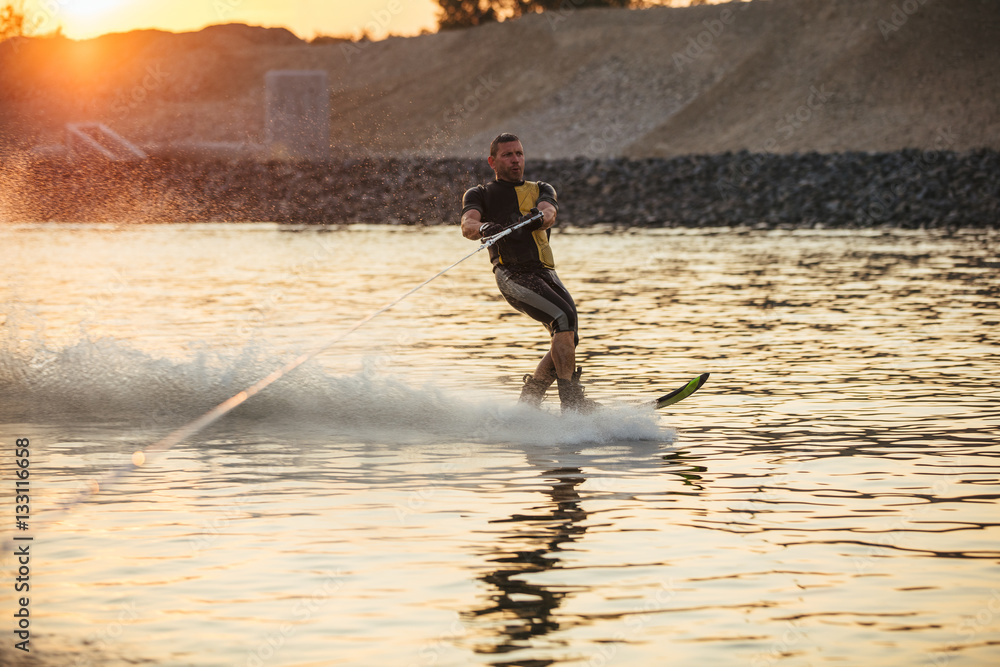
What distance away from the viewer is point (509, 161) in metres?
10.2

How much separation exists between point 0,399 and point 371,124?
79164 millimetres

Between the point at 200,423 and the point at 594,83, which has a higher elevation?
the point at 594,83

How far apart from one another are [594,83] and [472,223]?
2909 inches

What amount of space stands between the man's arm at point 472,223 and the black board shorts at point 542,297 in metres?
0.48

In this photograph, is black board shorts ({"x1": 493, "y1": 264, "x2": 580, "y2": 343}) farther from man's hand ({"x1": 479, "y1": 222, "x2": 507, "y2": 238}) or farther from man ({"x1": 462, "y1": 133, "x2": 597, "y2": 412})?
man's hand ({"x1": 479, "y1": 222, "x2": 507, "y2": 238})

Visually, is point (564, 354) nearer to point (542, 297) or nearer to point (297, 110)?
point (542, 297)

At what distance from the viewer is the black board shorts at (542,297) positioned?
10219 millimetres

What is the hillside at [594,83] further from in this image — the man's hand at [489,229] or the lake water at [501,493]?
the man's hand at [489,229]

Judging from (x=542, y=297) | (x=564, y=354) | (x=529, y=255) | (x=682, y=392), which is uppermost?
(x=529, y=255)

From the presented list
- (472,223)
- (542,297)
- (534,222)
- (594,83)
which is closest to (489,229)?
(472,223)

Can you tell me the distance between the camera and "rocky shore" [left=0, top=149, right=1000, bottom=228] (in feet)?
138

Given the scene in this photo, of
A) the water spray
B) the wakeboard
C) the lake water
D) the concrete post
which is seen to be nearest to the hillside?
the concrete post

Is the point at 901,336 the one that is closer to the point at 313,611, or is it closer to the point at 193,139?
the point at 313,611

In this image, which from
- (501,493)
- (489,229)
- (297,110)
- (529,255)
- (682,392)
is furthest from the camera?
(297,110)
